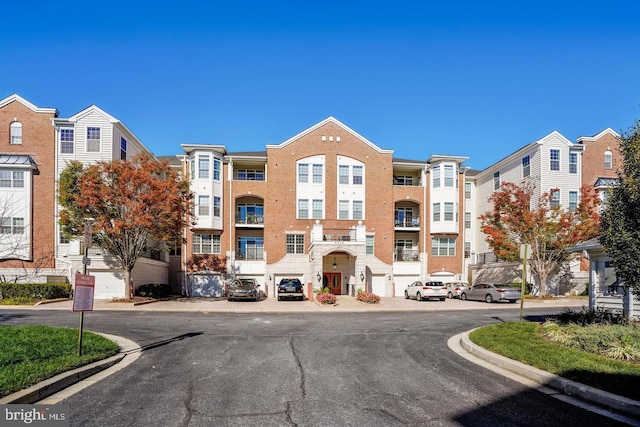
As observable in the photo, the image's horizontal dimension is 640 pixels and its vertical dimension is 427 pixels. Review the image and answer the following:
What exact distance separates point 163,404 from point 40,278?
1154 inches

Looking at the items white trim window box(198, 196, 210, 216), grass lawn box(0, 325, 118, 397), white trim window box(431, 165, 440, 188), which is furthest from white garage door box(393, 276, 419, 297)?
grass lawn box(0, 325, 118, 397)

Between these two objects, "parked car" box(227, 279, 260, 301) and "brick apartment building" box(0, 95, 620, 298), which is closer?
"parked car" box(227, 279, 260, 301)

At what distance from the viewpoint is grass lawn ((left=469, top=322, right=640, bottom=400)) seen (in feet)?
22.4

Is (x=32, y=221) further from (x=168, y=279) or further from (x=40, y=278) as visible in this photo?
(x=168, y=279)

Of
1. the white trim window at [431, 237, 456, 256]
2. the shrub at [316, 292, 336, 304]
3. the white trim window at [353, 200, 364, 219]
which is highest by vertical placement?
the white trim window at [353, 200, 364, 219]

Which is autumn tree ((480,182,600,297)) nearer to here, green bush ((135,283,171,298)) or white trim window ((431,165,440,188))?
white trim window ((431,165,440,188))

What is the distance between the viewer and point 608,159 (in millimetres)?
36812

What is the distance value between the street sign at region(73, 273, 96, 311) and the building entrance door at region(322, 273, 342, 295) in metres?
27.7

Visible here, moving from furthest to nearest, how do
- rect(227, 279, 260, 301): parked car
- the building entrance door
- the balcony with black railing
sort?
1. the balcony with black railing
2. the building entrance door
3. rect(227, 279, 260, 301): parked car

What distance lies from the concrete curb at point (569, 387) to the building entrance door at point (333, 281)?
26.5 metres

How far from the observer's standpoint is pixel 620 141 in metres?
10.9

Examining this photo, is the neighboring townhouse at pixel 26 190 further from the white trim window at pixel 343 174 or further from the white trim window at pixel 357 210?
the white trim window at pixel 357 210

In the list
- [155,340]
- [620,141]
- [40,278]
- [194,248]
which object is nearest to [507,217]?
[620,141]

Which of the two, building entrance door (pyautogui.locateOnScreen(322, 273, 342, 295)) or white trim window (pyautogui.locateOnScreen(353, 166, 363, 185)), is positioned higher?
white trim window (pyautogui.locateOnScreen(353, 166, 363, 185))
